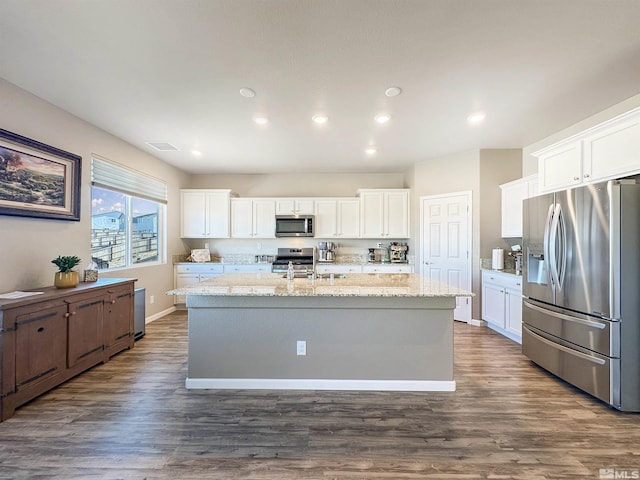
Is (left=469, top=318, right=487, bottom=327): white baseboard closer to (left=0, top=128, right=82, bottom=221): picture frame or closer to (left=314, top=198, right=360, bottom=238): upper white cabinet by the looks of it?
(left=314, top=198, right=360, bottom=238): upper white cabinet

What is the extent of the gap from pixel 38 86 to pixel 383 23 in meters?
3.07

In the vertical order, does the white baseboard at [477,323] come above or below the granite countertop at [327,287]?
below

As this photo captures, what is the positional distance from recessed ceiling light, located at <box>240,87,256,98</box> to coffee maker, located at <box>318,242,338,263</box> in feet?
11.9

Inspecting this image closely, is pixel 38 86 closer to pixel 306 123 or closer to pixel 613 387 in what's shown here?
pixel 306 123

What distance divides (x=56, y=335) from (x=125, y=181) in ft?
7.81

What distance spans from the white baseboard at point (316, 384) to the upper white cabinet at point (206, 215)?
11.6 ft

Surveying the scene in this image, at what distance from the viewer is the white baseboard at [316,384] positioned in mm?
2576

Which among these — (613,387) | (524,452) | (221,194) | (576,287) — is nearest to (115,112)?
(221,194)

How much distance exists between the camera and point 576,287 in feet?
8.31

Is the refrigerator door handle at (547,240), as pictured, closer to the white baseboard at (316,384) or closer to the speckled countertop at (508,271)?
the speckled countertop at (508,271)

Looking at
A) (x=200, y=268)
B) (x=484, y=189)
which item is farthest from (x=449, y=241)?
(x=200, y=268)

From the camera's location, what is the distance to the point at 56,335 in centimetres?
257

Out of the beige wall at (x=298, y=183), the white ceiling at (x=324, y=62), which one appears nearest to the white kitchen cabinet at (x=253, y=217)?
the beige wall at (x=298, y=183)
